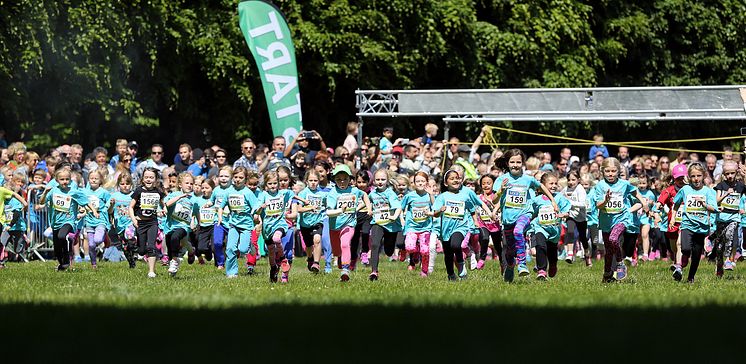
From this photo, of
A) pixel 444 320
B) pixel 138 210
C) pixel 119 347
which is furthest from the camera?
pixel 138 210

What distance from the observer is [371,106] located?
26.4m

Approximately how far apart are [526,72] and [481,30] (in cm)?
198

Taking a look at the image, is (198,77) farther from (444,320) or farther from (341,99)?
(444,320)

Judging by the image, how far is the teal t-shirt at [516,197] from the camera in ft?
56.8

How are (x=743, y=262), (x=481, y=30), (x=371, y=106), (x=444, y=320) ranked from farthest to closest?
(x=481, y=30)
(x=371, y=106)
(x=743, y=262)
(x=444, y=320)

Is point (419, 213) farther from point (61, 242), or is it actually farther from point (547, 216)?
point (61, 242)

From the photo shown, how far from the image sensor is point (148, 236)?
18.5 metres

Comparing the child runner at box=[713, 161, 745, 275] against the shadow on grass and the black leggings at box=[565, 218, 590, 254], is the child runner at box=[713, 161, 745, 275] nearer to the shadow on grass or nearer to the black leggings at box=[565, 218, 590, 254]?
the black leggings at box=[565, 218, 590, 254]

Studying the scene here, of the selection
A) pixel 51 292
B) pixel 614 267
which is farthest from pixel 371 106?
pixel 51 292

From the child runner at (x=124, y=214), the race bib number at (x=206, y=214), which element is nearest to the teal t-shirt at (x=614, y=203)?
the race bib number at (x=206, y=214)

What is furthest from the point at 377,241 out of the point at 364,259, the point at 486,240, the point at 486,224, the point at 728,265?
the point at 728,265

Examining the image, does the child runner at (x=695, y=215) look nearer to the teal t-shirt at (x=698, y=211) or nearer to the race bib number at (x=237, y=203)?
the teal t-shirt at (x=698, y=211)

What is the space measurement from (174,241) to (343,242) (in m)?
2.29

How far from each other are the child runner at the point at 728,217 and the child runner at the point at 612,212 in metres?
1.23
